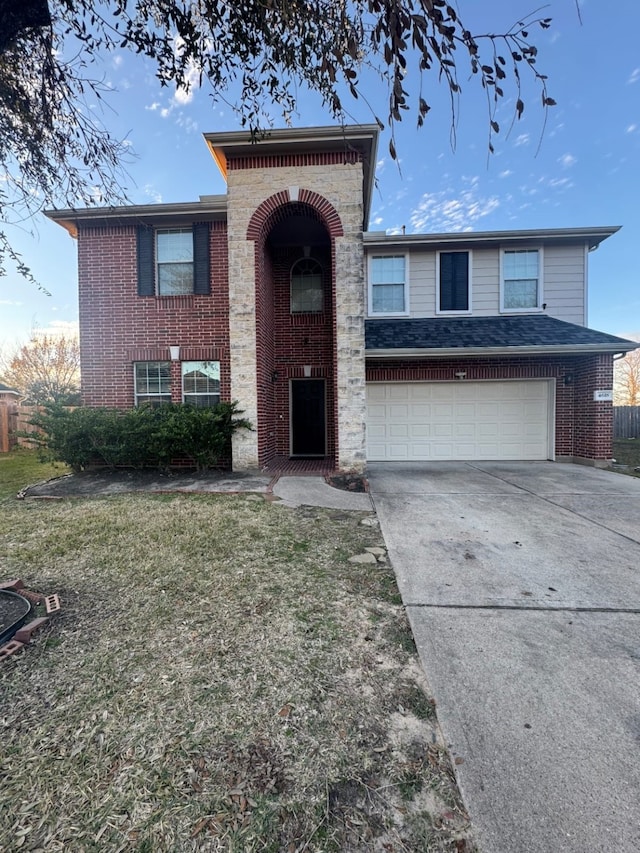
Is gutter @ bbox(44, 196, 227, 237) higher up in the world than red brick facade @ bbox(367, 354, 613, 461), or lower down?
higher up

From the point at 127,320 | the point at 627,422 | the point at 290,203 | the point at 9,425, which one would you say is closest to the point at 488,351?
the point at 290,203

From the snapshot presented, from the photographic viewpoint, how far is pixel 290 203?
7465mm

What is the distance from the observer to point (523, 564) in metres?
3.65

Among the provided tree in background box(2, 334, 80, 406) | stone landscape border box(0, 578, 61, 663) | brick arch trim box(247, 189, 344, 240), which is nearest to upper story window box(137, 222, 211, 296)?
brick arch trim box(247, 189, 344, 240)

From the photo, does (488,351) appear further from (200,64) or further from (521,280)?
(200,64)

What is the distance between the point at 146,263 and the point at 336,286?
457 centimetres

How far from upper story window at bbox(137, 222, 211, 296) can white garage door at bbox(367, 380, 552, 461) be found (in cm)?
498

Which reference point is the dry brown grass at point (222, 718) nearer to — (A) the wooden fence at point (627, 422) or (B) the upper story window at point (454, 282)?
(B) the upper story window at point (454, 282)

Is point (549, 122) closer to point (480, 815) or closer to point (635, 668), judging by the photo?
point (635, 668)

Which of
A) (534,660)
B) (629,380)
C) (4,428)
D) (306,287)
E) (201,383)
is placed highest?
(306,287)

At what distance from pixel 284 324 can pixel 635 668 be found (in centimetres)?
871

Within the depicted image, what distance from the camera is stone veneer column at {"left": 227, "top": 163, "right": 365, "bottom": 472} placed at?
285 inches

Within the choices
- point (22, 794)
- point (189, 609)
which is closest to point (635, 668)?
point (189, 609)

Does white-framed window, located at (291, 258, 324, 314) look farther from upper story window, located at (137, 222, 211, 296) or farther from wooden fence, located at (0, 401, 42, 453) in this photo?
wooden fence, located at (0, 401, 42, 453)
